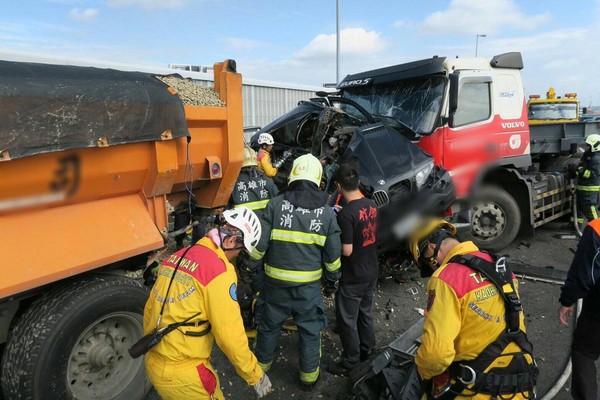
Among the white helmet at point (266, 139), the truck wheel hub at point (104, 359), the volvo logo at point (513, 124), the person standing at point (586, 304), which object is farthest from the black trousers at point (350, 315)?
the volvo logo at point (513, 124)

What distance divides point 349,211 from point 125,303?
5.46ft

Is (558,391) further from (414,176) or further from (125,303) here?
(125,303)

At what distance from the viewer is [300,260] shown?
9.54 ft

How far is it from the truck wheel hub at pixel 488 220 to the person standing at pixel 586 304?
3.56 metres

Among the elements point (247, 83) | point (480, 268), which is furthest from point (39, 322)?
point (247, 83)

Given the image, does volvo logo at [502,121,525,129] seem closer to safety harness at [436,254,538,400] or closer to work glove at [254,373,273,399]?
safety harness at [436,254,538,400]

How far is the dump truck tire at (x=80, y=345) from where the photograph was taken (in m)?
2.29

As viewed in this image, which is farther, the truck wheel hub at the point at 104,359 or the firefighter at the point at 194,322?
the truck wheel hub at the point at 104,359

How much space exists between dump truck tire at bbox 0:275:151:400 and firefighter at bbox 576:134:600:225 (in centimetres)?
698

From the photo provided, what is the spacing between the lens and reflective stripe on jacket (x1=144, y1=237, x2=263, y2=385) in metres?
2.08

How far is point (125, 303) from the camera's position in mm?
2658

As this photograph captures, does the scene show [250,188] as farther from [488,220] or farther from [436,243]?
[488,220]

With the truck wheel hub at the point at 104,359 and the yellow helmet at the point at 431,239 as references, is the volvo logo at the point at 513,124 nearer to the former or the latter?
the yellow helmet at the point at 431,239

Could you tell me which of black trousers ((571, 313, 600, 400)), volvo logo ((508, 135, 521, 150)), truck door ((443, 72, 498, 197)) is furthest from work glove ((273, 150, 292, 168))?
black trousers ((571, 313, 600, 400))
